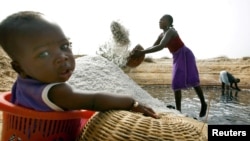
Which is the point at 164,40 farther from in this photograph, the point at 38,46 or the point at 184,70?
the point at 38,46

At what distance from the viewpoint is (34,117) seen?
58.4 inches

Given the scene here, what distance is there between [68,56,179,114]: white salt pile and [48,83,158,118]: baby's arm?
3.00 metres

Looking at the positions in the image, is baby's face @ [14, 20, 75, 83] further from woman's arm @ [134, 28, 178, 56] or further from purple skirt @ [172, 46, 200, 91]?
purple skirt @ [172, 46, 200, 91]

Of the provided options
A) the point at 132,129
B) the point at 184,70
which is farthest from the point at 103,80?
the point at 132,129

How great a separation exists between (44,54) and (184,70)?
4.50m

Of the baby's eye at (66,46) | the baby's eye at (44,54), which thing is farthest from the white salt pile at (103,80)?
the baby's eye at (44,54)

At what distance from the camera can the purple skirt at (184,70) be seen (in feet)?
18.7

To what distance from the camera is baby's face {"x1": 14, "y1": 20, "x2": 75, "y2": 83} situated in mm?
1509

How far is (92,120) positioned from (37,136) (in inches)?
10.1

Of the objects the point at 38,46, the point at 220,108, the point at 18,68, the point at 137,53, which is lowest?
the point at 220,108

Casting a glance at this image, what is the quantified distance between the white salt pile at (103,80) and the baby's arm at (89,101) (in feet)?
9.84

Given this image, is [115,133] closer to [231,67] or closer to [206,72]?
[206,72]

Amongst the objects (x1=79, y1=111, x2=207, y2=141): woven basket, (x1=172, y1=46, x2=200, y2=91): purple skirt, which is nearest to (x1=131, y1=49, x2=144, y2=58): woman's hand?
(x1=172, y1=46, x2=200, y2=91): purple skirt

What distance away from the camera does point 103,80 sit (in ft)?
16.5
